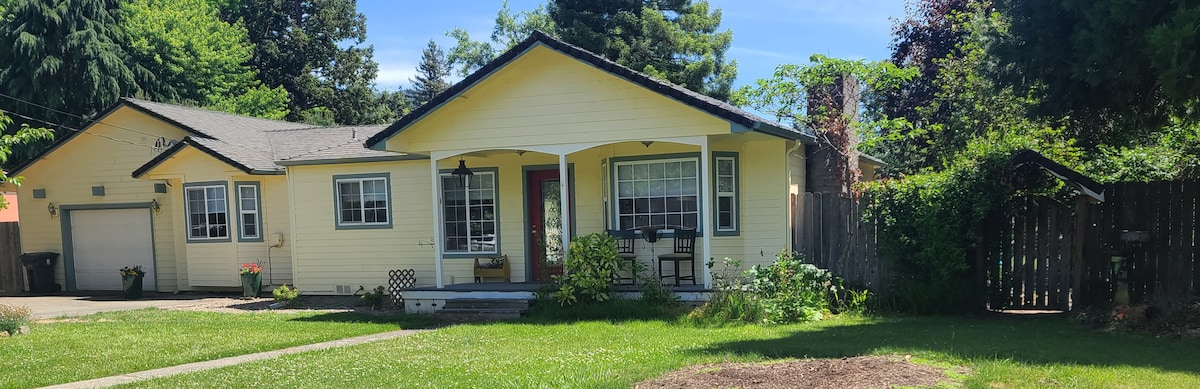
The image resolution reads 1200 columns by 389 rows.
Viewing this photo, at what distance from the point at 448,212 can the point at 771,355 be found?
7758mm

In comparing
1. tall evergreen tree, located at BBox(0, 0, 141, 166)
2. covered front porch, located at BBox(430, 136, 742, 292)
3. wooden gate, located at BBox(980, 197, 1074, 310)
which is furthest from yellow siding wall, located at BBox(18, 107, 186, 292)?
wooden gate, located at BBox(980, 197, 1074, 310)

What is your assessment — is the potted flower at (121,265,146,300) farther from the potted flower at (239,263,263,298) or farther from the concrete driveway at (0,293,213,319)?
the potted flower at (239,263,263,298)

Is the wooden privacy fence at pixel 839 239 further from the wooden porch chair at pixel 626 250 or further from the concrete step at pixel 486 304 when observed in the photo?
the concrete step at pixel 486 304

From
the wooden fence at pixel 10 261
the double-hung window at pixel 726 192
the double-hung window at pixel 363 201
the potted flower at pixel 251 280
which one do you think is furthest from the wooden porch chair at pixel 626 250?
the wooden fence at pixel 10 261

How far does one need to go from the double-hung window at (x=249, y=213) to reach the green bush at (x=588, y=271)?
7.41 m

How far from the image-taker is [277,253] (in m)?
14.7

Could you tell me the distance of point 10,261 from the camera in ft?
55.1

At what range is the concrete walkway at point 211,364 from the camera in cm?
668

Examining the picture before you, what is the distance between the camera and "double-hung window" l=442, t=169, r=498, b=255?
12.8 metres

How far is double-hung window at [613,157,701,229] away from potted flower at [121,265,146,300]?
1027 cm

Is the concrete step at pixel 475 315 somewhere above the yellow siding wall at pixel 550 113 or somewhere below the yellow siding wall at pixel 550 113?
below

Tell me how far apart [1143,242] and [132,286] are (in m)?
17.2

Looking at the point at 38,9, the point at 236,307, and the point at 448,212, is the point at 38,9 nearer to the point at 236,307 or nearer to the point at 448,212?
the point at 236,307

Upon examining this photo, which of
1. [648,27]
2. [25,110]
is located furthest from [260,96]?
[648,27]
